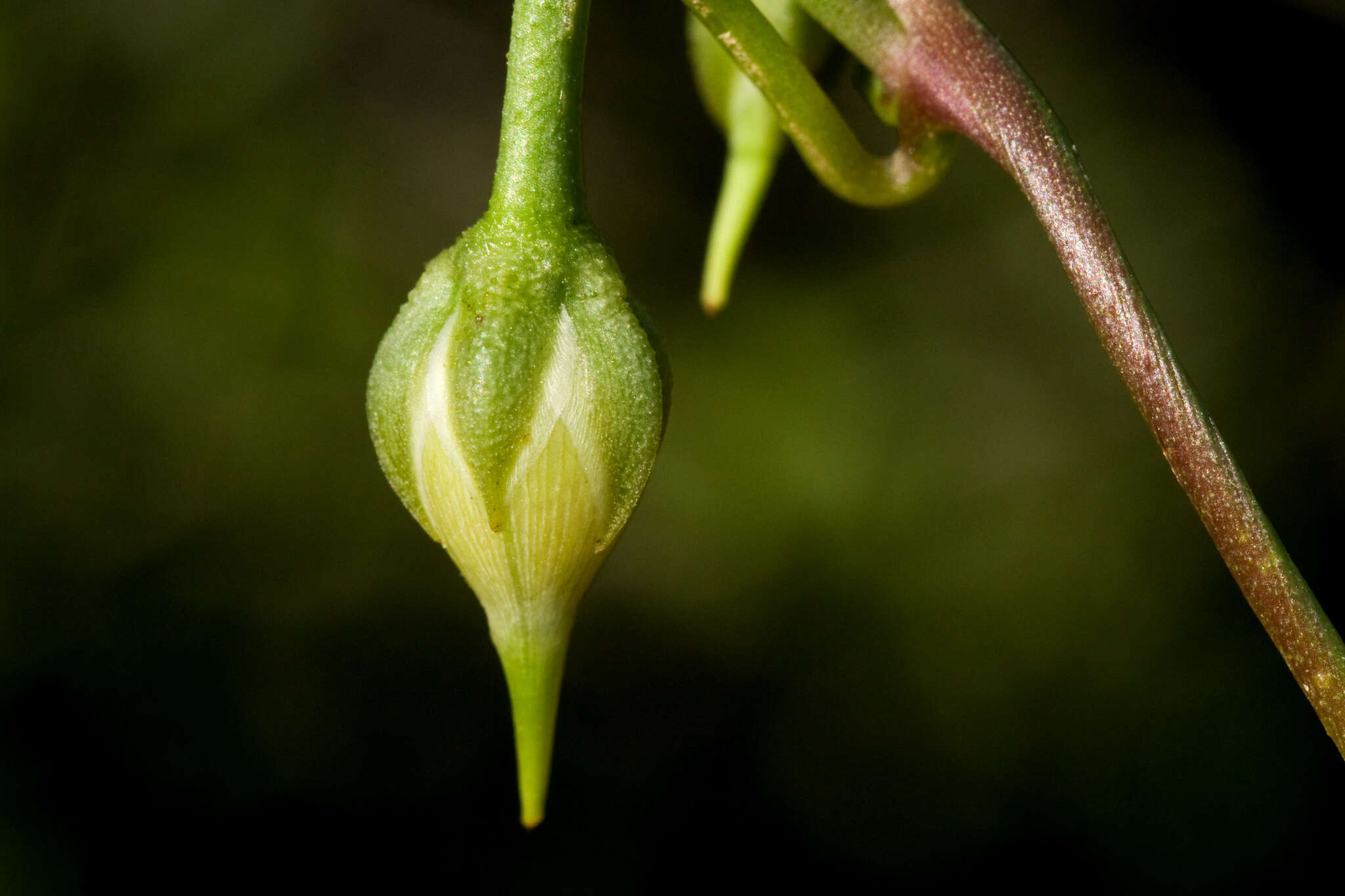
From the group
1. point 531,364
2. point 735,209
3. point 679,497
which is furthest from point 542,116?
point 679,497

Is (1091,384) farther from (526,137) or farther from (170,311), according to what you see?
(526,137)

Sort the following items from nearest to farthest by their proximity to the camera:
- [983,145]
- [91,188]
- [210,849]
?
[983,145], [91,188], [210,849]

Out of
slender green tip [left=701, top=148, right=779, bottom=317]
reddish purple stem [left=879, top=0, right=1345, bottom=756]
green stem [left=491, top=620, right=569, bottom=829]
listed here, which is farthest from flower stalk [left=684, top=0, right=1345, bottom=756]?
green stem [left=491, top=620, right=569, bottom=829]

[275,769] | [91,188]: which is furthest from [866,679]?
[91,188]

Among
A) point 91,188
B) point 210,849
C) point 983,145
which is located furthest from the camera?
point 210,849

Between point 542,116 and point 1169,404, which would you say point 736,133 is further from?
point 1169,404

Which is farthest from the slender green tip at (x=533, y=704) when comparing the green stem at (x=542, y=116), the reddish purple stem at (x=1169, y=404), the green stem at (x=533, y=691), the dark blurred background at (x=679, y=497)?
the dark blurred background at (x=679, y=497)
